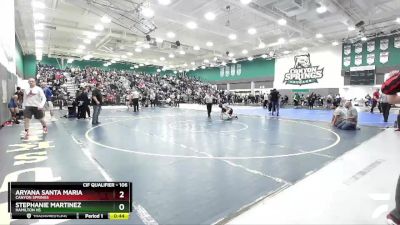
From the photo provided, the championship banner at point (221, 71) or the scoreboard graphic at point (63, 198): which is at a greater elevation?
the championship banner at point (221, 71)

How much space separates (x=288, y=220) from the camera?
261cm

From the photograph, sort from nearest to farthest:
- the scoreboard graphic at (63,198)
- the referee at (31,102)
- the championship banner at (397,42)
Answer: the scoreboard graphic at (63,198) → the referee at (31,102) → the championship banner at (397,42)

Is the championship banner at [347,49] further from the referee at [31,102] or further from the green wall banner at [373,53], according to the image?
the referee at [31,102]

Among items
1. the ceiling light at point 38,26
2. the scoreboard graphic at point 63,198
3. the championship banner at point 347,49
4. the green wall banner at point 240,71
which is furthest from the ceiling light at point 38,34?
the championship banner at point 347,49

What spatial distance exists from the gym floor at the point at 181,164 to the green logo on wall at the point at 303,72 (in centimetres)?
2243

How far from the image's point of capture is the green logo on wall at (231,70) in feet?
123

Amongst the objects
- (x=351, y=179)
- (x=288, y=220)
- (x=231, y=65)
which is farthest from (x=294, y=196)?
(x=231, y=65)

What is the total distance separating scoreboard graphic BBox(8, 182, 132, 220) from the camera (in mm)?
2018

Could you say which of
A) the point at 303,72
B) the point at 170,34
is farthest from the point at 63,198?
the point at 303,72

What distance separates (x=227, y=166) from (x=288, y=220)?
1977 millimetres

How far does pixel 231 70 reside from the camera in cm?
3872

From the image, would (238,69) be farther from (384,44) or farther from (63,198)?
(63,198)

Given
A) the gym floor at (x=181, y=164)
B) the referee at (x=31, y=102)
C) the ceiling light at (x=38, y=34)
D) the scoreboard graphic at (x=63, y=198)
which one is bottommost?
the gym floor at (x=181, y=164)

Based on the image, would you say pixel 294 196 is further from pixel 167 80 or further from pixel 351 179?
pixel 167 80
